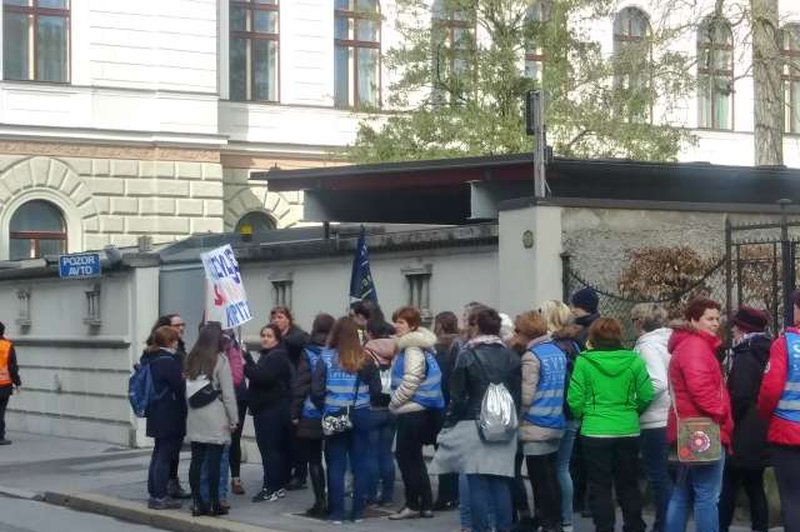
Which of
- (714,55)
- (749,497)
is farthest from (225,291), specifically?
(714,55)

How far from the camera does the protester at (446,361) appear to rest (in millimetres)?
15500

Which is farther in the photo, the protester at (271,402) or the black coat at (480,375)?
the protester at (271,402)

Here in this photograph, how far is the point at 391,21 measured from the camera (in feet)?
124

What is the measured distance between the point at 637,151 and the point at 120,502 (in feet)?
52.7

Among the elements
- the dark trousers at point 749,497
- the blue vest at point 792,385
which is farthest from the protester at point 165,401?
the blue vest at point 792,385

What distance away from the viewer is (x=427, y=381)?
15.1 meters

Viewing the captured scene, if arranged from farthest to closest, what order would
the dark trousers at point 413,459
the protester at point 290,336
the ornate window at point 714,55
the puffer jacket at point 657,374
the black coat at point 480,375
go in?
the ornate window at point 714,55 → the protester at point 290,336 → the dark trousers at point 413,459 → the puffer jacket at point 657,374 → the black coat at point 480,375

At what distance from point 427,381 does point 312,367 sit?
1.09 metres

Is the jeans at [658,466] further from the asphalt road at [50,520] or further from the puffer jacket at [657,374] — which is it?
the asphalt road at [50,520]

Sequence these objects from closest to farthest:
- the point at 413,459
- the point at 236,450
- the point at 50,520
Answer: the point at 413,459 < the point at 50,520 < the point at 236,450

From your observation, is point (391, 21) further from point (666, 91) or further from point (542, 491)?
point (542, 491)

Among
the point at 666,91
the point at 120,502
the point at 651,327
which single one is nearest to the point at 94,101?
the point at 666,91

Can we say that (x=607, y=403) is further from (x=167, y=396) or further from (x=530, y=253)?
(x=167, y=396)

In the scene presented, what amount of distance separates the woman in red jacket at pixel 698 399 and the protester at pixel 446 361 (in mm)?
3060
